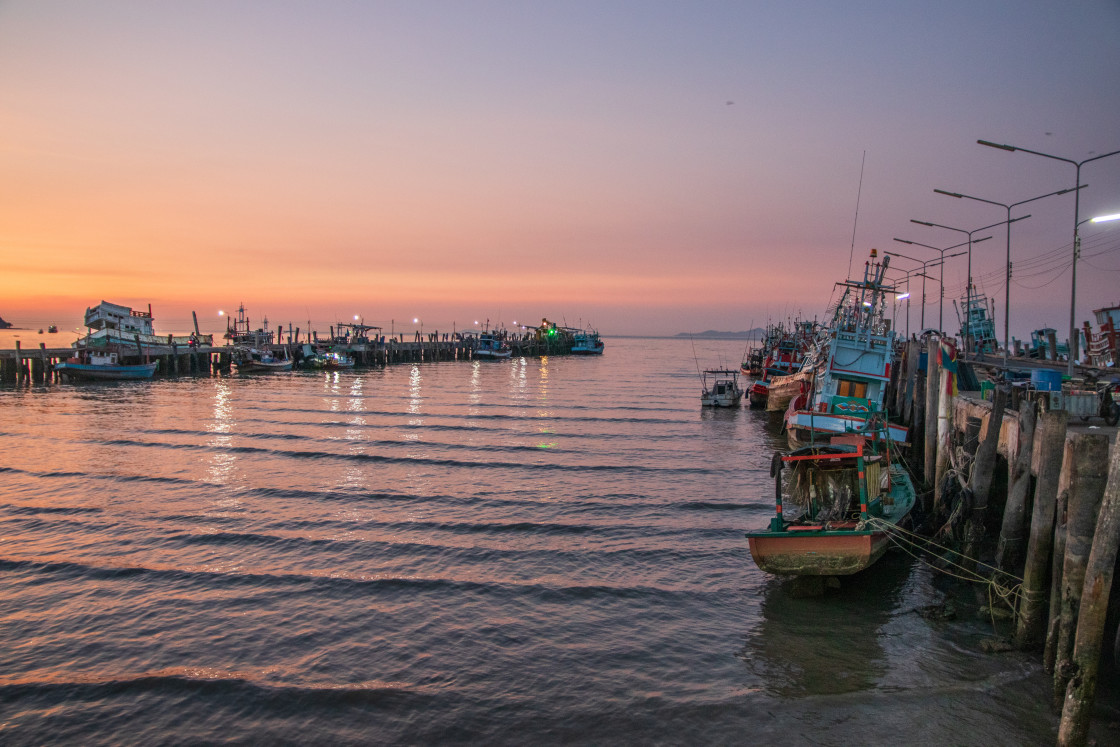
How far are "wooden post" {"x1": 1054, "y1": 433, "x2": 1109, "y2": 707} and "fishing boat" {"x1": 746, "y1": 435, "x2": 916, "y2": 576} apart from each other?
3.62 metres

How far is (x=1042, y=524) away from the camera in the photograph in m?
9.38

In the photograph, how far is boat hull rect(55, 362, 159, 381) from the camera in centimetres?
5378

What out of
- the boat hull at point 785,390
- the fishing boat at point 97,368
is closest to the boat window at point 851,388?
the boat hull at point 785,390

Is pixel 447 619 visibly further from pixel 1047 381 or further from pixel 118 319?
pixel 118 319

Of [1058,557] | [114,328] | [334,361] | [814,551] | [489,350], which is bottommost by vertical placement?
[814,551]

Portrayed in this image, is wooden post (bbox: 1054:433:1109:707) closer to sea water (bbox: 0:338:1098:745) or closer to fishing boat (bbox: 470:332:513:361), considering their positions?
sea water (bbox: 0:338:1098:745)

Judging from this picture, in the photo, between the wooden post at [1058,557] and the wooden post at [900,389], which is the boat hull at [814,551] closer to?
the wooden post at [1058,557]

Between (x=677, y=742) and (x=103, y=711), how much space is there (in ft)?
26.3

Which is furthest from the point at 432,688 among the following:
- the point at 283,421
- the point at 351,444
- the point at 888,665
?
the point at 283,421

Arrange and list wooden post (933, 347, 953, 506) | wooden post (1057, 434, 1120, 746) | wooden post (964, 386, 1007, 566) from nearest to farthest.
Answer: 1. wooden post (1057, 434, 1120, 746)
2. wooden post (964, 386, 1007, 566)
3. wooden post (933, 347, 953, 506)

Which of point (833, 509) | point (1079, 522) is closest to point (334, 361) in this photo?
point (833, 509)

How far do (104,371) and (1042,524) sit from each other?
214 feet

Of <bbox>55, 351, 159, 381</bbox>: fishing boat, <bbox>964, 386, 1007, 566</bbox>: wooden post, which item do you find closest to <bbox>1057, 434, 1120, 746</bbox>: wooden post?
<bbox>964, 386, 1007, 566</bbox>: wooden post

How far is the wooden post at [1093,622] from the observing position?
23.9 ft
